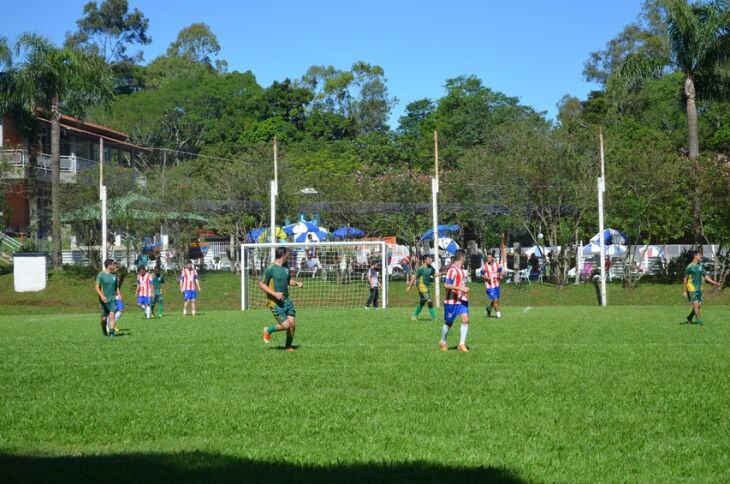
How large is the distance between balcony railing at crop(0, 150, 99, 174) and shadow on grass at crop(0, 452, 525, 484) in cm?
4441

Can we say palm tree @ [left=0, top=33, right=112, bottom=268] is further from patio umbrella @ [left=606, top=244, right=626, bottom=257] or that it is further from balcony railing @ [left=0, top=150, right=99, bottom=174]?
patio umbrella @ [left=606, top=244, right=626, bottom=257]

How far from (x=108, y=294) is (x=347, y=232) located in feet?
95.7

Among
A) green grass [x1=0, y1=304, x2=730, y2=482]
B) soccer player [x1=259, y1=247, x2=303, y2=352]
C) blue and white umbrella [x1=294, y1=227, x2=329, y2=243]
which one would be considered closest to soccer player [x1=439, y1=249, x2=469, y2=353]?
green grass [x1=0, y1=304, x2=730, y2=482]

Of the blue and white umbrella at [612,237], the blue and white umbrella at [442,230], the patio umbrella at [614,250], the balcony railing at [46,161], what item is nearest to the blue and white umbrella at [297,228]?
the blue and white umbrella at [442,230]

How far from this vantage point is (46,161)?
58281 mm

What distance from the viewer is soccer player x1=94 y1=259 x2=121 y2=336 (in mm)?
22483

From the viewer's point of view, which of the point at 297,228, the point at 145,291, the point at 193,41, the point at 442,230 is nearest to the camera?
the point at 145,291

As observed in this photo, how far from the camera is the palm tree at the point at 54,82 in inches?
1809

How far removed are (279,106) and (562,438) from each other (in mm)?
71577

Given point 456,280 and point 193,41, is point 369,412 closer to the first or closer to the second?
point 456,280

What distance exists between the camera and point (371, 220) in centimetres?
5197

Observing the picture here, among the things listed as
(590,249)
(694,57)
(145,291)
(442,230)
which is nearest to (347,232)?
(442,230)

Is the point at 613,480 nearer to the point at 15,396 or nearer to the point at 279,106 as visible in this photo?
the point at 15,396

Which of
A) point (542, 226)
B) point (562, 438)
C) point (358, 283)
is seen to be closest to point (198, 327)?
point (562, 438)
